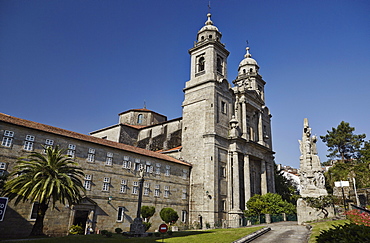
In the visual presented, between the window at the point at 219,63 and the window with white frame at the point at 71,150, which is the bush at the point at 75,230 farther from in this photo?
the window at the point at 219,63

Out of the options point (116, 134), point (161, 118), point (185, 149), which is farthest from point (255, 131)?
point (116, 134)

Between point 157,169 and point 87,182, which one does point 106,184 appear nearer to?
point 87,182

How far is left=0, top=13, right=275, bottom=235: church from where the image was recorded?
23.8 meters

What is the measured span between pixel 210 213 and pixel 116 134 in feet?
74.0

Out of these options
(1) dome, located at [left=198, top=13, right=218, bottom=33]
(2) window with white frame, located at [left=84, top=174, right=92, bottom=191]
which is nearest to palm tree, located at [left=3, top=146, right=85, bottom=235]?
(2) window with white frame, located at [left=84, top=174, right=92, bottom=191]

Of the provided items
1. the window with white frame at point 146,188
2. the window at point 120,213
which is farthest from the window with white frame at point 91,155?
the window with white frame at point 146,188

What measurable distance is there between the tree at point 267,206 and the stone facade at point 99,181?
28.3 ft

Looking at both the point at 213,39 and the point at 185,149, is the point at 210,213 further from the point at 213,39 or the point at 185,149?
the point at 213,39

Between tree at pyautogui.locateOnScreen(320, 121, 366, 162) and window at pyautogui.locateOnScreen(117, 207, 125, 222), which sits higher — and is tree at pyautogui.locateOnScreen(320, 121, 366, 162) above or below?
above

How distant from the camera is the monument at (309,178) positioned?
23.2 m

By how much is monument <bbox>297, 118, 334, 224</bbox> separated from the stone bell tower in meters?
12.2

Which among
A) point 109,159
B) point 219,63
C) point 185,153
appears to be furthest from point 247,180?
point 109,159

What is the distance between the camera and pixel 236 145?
39.4 metres

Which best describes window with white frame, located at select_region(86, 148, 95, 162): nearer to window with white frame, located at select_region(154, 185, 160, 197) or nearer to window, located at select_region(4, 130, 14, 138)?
window, located at select_region(4, 130, 14, 138)
